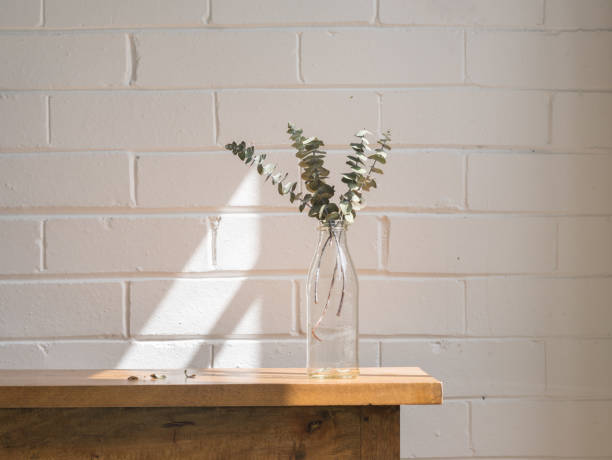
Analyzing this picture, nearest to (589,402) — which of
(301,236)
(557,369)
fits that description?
(557,369)

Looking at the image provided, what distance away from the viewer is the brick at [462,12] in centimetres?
153

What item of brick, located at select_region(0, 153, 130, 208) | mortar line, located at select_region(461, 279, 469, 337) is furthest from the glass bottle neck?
brick, located at select_region(0, 153, 130, 208)

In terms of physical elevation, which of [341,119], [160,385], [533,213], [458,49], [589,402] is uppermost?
[458,49]

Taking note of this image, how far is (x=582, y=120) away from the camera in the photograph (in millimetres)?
1521

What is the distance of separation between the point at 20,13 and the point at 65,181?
400mm

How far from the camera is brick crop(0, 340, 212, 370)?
148 centimetres

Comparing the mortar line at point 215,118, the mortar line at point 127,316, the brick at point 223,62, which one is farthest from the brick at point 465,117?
the mortar line at point 127,316

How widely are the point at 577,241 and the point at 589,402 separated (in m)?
0.36

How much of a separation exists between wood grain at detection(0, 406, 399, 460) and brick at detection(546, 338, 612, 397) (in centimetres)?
55

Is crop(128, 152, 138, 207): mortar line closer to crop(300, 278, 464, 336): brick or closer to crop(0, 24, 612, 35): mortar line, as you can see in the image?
crop(0, 24, 612, 35): mortar line

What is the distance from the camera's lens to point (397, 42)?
1.53m

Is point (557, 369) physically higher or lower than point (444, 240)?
lower

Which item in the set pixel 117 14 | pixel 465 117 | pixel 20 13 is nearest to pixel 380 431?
pixel 465 117

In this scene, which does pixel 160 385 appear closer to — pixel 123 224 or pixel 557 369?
pixel 123 224
